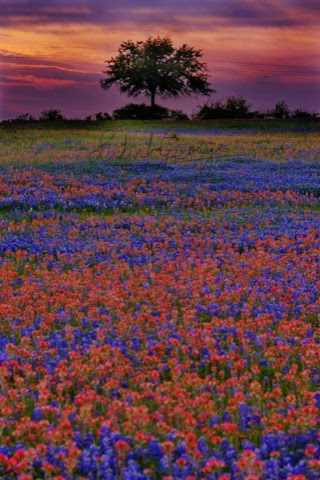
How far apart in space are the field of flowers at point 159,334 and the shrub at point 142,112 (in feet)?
148

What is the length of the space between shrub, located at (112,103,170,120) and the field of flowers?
45.1 m

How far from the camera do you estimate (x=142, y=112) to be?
64375 millimetres

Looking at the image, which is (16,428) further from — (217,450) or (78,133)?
(78,133)

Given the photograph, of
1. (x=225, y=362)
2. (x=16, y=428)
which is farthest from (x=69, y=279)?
(x=16, y=428)

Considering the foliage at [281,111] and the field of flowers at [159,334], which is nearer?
the field of flowers at [159,334]

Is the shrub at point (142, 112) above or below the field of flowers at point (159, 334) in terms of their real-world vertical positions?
above

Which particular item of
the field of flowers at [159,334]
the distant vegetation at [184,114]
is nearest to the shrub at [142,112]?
the distant vegetation at [184,114]

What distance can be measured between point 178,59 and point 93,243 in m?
54.2

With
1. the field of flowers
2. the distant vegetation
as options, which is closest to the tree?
the distant vegetation

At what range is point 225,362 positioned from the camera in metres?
7.53

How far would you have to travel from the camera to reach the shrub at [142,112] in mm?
63750

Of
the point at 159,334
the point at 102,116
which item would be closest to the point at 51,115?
the point at 102,116

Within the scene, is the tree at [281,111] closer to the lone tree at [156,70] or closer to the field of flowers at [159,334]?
the lone tree at [156,70]

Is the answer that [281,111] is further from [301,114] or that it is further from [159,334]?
[159,334]
